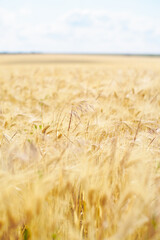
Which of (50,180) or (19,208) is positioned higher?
(50,180)

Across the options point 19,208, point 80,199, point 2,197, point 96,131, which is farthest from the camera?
point 96,131

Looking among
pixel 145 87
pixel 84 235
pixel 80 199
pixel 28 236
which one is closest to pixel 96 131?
pixel 80 199

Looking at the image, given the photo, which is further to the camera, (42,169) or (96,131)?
(96,131)

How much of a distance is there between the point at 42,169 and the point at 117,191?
35 cm

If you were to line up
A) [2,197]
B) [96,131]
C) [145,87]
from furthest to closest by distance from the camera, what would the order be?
[145,87] → [96,131] → [2,197]

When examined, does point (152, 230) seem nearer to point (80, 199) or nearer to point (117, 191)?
point (117, 191)

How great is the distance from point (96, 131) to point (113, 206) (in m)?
0.65

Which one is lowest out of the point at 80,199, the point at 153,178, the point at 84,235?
the point at 84,235

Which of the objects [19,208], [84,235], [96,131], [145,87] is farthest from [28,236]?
[145,87]

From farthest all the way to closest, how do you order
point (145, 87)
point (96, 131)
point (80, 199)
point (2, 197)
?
point (145, 87), point (96, 131), point (80, 199), point (2, 197)

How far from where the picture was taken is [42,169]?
99 centimetres

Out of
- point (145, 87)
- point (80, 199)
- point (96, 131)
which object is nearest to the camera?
point (80, 199)

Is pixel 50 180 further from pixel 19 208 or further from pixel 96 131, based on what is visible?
pixel 96 131

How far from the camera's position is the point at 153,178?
3.23ft
